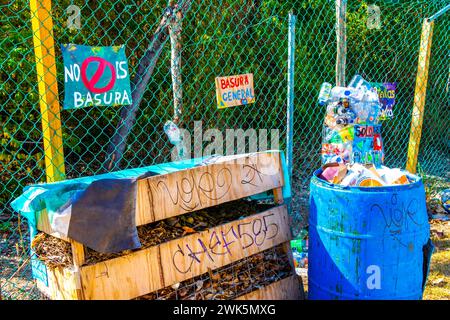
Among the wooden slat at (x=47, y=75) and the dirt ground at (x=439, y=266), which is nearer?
the wooden slat at (x=47, y=75)

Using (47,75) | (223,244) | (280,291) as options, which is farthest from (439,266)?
(47,75)

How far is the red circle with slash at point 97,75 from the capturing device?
272cm

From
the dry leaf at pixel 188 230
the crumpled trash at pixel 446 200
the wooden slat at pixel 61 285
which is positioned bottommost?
the crumpled trash at pixel 446 200

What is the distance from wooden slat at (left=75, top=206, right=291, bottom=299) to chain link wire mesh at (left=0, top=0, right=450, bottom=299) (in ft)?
3.33

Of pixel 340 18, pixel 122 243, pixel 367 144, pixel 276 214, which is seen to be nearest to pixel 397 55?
pixel 340 18

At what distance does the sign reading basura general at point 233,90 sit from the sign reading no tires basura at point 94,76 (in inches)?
32.9

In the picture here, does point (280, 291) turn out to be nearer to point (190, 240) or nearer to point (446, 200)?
point (190, 240)

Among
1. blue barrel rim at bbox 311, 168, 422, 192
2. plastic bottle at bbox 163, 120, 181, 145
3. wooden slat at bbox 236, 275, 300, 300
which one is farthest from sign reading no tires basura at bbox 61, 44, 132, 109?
wooden slat at bbox 236, 275, 300, 300

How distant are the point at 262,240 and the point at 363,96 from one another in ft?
5.86

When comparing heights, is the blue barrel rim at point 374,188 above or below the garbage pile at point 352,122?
below

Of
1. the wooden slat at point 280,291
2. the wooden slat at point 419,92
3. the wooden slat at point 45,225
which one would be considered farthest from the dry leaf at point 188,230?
the wooden slat at point 419,92

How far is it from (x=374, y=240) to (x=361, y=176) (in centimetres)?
42

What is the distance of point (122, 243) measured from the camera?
7.57 ft

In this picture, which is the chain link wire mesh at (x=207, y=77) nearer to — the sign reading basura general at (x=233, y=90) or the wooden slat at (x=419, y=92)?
the sign reading basura general at (x=233, y=90)
